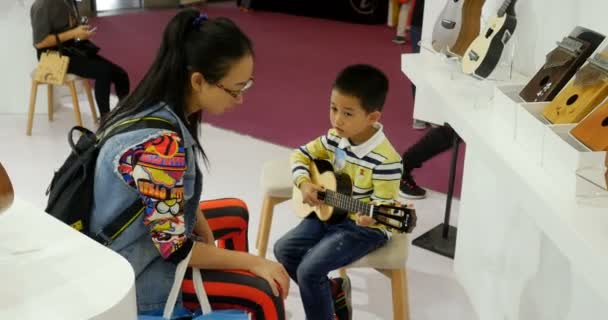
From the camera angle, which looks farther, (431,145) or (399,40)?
(399,40)

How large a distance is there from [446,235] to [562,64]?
1636mm

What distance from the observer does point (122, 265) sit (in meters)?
1.37

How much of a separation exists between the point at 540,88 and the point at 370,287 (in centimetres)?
133

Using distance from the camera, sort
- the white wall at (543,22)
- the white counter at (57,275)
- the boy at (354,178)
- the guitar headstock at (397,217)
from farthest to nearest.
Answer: the boy at (354,178) < the guitar headstock at (397,217) < the white wall at (543,22) < the white counter at (57,275)

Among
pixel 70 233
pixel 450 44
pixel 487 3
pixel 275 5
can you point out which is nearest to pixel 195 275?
pixel 70 233

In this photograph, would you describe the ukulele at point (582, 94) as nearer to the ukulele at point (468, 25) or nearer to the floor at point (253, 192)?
the ukulele at point (468, 25)

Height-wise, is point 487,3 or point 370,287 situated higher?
point 487,3

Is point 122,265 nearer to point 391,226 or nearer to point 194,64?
point 194,64

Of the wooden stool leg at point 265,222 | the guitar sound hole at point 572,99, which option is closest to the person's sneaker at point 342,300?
the wooden stool leg at point 265,222

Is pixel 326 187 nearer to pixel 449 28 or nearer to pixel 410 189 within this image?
pixel 449 28

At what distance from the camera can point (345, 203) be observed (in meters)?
2.32

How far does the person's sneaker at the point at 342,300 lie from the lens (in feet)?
8.34

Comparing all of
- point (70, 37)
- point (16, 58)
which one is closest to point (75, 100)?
point (70, 37)

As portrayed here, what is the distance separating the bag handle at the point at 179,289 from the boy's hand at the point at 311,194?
1.93 feet
